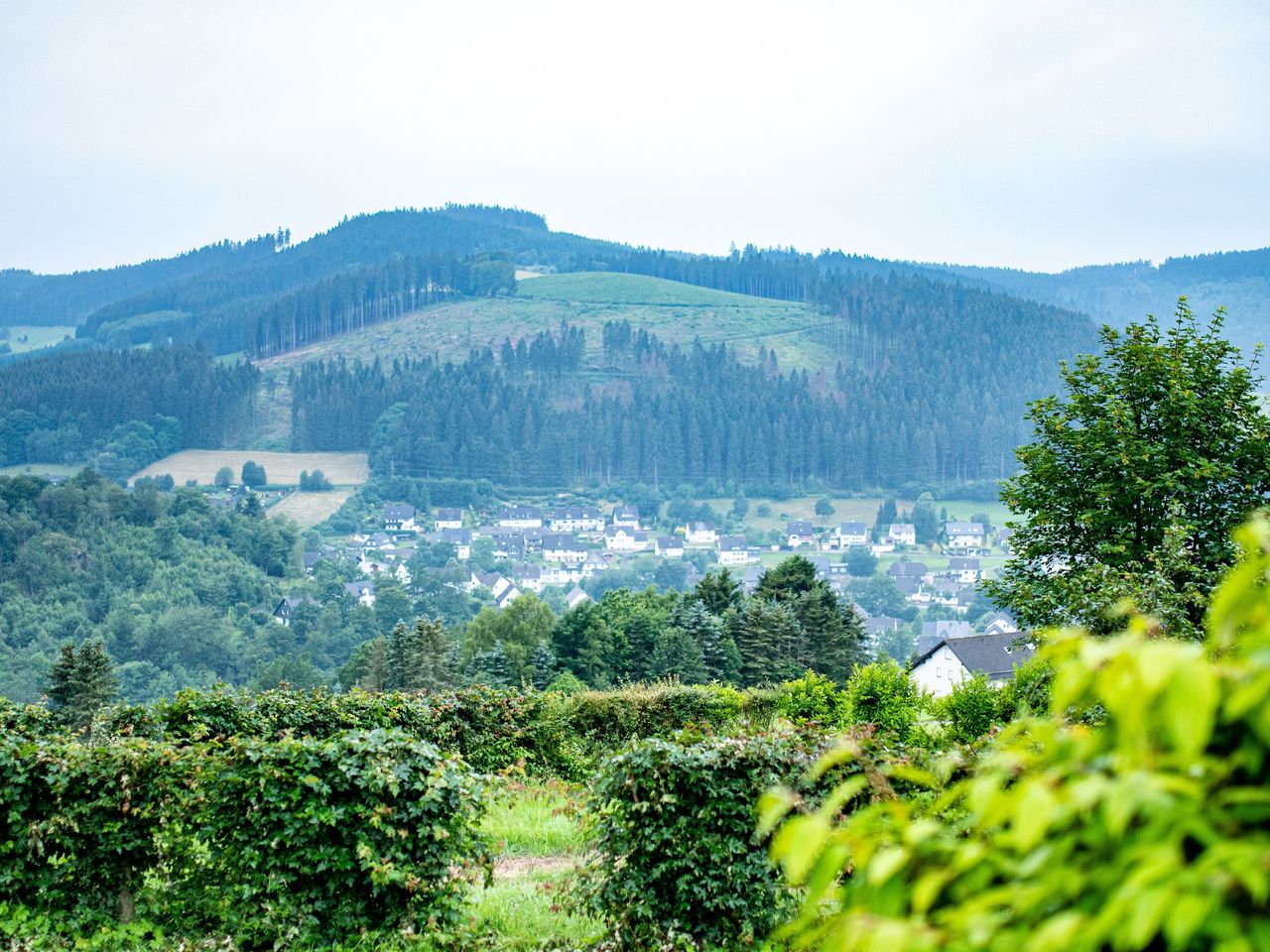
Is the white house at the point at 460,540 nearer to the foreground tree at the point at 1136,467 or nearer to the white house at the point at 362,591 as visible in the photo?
the white house at the point at 362,591

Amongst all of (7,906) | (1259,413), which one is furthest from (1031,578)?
(7,906)

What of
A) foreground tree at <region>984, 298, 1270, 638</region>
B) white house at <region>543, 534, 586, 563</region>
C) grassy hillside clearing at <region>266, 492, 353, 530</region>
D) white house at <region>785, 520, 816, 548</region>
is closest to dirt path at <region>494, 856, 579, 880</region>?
foreground tree at <region>984, 298, 1270, 638</region>

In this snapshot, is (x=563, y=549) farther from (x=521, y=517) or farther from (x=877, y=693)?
(x=877, y=693)

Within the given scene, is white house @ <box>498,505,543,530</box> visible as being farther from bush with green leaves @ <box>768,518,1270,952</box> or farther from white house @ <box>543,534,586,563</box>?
bush with green leaves @ <box>768,518,1270,952</box>

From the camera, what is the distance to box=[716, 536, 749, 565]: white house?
164125 mm

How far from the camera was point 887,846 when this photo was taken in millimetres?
2244

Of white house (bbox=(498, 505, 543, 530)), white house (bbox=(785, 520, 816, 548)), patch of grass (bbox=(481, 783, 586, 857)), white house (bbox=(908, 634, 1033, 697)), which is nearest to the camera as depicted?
patch of grass (bbox=(481, 783, 586, 857))

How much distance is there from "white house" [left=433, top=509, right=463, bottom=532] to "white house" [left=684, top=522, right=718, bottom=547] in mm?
36224

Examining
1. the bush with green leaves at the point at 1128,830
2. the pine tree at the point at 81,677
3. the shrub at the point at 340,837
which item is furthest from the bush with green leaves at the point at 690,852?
the pine tree at the point at 81,677

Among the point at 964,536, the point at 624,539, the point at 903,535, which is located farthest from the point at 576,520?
the point at 964,536

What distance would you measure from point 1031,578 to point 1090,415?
355 centimetres

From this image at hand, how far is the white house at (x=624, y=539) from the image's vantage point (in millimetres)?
175000

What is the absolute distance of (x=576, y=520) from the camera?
613ft

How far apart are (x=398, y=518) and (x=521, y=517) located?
22792 millimetres
